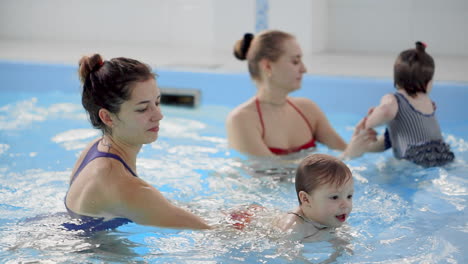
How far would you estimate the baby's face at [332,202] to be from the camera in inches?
123

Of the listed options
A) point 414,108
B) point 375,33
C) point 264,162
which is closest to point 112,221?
point 264,162

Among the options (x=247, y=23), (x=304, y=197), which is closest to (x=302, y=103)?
(x=304, y=197)

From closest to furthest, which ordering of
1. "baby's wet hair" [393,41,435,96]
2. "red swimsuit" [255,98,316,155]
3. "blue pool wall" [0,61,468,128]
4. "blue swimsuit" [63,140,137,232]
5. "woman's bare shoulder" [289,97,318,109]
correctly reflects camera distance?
"blue swimsuit" [63,140,137,232]
"baby's wet hair" [393,41,435,96]
"red swimsuit" [255,98,316,155]
"woman's bare shoulder" [289,97,318,109]
"blue pool wall" [0,61,468,128]

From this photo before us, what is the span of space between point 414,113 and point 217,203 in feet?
4.56

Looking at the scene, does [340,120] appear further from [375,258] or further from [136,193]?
[136,193]

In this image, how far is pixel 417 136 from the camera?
176 inches

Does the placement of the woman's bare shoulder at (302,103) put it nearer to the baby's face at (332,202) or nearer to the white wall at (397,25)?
the baby's face at (332,202)

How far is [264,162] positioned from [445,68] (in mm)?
3102

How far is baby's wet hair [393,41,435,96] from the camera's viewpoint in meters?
4.34

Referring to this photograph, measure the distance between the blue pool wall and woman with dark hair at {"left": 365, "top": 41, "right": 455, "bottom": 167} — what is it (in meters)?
1.71

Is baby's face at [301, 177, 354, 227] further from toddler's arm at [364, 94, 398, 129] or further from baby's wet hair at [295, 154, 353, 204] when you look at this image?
toddler's arm at [364, 94, 398, 129]

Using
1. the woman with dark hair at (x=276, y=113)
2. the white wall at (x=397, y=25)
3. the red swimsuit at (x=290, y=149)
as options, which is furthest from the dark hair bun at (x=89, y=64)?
the white wall at (x=397, y=25)

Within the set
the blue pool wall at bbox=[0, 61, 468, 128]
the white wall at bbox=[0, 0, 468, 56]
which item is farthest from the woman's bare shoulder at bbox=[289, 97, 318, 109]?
the white wall at bbox=[0, 0, 468, 56]

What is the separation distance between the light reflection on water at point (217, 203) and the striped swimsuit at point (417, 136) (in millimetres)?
81
